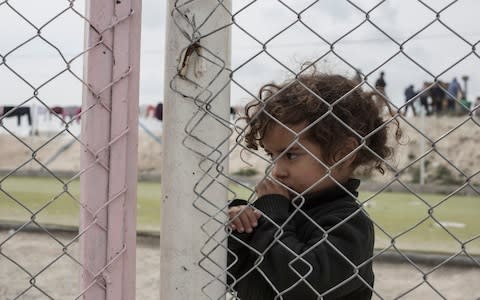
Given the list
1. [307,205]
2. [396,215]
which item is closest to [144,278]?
[307,205]

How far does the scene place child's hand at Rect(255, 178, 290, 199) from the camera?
137 cm

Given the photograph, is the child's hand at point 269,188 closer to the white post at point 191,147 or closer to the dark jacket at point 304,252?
the dark jacket at point 304,252

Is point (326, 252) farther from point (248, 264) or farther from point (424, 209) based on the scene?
point (424, 209)

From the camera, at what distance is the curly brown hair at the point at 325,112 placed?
1444 mm

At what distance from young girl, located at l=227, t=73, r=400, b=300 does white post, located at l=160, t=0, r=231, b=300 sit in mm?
91

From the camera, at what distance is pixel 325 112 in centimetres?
145

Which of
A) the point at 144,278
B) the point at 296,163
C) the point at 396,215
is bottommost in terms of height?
the point at 396,215

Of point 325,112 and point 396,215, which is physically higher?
point 325,112

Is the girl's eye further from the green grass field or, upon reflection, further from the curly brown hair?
the green grass field

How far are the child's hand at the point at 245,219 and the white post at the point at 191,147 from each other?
0.09m

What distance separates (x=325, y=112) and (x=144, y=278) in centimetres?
331

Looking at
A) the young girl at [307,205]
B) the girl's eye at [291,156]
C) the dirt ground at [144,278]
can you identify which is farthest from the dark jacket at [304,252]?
the dirt ground at [144,278]

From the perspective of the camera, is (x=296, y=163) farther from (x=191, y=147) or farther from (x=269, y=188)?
(x=191, y=147)

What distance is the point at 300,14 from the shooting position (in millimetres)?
1155
